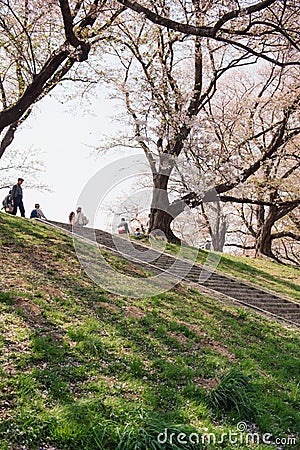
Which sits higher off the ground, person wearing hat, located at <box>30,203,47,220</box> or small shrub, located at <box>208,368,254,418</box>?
person wearing hat, located at <box>30,203,47,220</box>

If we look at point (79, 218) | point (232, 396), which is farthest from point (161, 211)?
point (232, 396)

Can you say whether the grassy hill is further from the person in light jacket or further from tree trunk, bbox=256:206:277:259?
tree trunk, bbox=256:206:277:259

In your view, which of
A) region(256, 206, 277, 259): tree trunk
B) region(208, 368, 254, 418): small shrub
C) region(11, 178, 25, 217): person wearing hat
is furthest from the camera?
region(256, 206, 277, 259): tree trunk

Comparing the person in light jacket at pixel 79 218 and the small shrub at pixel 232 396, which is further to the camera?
the person in light jacket at pixel 79 218

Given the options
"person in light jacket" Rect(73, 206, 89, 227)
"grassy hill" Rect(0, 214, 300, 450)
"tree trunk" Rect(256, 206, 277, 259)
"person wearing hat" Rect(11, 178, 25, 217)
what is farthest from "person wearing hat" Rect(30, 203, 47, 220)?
"tree trunk" Rect(256, 206, 277, 259)

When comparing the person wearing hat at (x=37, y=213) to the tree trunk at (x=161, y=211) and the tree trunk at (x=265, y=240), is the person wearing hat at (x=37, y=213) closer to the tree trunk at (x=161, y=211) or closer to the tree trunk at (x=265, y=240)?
the tree trunk at (x=161, y=211)

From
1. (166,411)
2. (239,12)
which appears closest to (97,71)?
(239,12)

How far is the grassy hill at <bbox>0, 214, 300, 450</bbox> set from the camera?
4.38 meters

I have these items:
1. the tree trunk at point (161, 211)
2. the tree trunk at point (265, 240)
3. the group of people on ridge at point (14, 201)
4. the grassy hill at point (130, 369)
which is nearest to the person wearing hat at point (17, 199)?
the group of people on ridge at point (14, 201)

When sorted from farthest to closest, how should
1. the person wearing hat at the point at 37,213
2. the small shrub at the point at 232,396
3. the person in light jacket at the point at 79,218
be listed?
the person in light jacket at the point at 79,218, the person wearing hat at the point at 37,213, the small shrub at the point at 232,396

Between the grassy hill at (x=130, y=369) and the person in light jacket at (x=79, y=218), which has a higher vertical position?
the person in light jacket at (x=79, y=218)

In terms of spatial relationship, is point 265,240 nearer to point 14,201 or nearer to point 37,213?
point 37,213

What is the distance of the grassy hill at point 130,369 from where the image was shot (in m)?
4.38

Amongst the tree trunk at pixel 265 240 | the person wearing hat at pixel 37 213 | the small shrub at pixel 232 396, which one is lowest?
the small shrub at pixel 232 396
